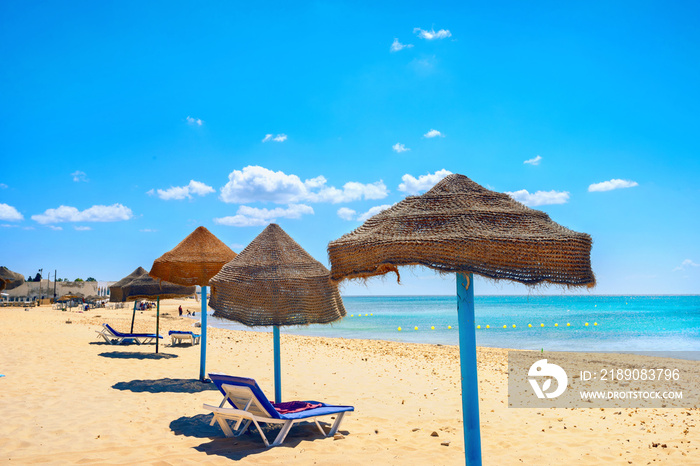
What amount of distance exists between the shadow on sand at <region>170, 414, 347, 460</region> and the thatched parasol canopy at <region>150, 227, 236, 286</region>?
299 cm

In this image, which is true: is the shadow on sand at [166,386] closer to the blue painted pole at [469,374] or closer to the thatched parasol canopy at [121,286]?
the thatched parasol canopy at [121,286]

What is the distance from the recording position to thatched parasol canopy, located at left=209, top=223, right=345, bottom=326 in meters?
6.06

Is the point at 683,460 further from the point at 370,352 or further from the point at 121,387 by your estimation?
the point at 370,352

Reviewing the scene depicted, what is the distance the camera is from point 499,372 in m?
11.7

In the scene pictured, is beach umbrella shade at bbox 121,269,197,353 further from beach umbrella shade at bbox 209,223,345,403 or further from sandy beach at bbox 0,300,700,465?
beach umbrella shade at bbox 209,223,345,403

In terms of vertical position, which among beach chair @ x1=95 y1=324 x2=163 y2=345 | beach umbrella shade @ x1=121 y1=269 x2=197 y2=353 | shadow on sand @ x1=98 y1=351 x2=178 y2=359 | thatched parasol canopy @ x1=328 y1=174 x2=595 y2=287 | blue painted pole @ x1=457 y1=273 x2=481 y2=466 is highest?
thatched parasol canopy @ x1=328 y1=174 x2=595 y2=287

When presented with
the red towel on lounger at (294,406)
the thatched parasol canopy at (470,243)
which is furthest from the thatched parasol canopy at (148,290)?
the thatched parasol canopy at (470,243)

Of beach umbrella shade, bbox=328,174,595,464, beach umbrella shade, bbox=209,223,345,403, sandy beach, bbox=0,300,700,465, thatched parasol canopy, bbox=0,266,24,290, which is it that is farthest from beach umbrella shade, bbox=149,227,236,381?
beach umbrella shade, bbox=328,174,595,464

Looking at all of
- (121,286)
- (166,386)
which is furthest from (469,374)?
(121,286)

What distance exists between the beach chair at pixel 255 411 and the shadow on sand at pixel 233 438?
0.12m

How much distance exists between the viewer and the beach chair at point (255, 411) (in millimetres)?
5098

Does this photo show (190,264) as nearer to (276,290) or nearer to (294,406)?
(276,290)

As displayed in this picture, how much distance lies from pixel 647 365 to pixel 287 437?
1395 cm

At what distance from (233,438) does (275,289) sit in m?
1.83
